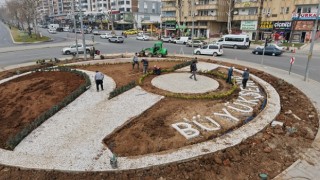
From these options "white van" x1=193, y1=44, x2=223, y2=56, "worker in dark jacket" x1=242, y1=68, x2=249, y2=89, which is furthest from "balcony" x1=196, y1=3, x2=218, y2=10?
"worker in dark jacket" x1=242, y1=68, x2=249, y2=89

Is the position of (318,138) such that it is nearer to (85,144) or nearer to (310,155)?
(310,155)

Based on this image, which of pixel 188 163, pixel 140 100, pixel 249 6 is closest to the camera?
pixel 188 163

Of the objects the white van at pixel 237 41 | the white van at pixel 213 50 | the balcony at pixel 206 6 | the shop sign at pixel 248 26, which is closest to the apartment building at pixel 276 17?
the shop sign at pixel 248 26

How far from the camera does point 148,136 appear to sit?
9945 millimetres

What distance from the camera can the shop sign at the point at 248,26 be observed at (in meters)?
51.7

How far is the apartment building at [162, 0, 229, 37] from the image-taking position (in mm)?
58750

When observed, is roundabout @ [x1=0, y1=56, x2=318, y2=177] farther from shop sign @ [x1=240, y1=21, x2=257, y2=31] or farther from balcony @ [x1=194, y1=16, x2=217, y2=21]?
balcony @ [x1=194, y1=16, x2=217, y2=21]

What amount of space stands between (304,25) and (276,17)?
17.7 feet

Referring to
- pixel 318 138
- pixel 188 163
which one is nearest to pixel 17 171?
pixel 188 163

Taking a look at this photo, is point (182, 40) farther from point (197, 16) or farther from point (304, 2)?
point (304, 2)

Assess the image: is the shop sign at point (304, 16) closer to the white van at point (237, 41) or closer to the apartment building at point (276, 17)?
the apartment building at point (276, 17)

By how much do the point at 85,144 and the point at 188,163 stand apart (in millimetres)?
3847

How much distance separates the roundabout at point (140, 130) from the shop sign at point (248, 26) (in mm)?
40358

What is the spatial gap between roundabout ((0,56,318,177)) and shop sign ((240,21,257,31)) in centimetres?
4036
